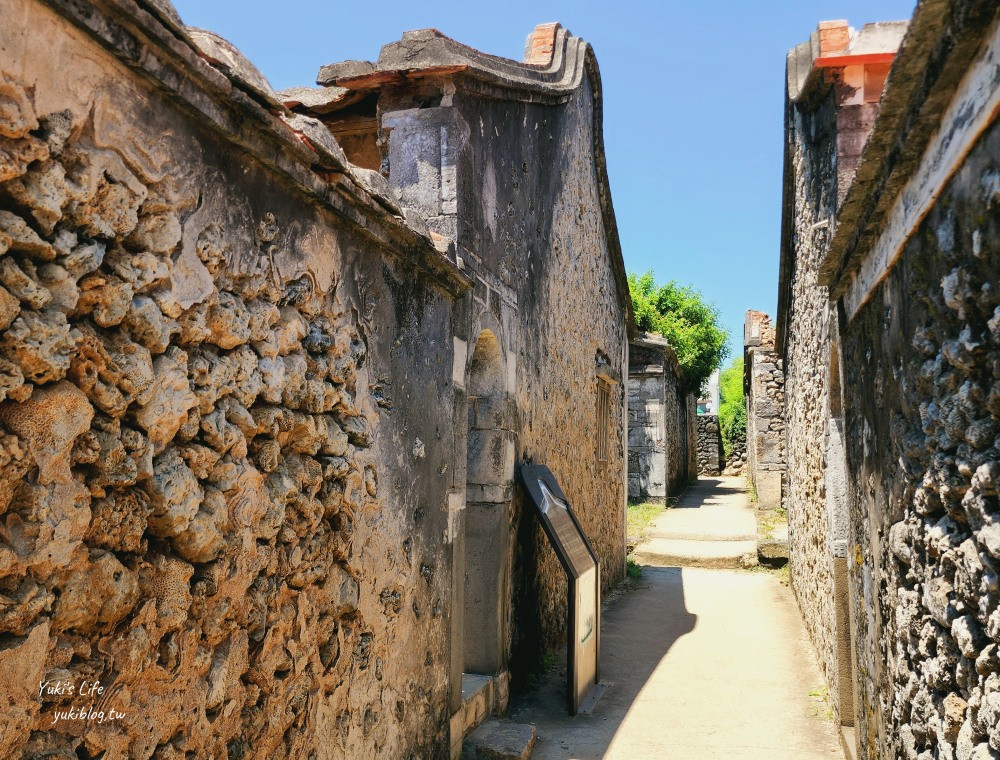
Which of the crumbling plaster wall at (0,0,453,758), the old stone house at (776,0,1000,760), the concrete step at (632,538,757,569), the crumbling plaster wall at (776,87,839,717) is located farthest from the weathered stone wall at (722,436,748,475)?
the crumbling plaster wall at (0,0,453,758)

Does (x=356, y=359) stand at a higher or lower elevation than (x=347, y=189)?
lower

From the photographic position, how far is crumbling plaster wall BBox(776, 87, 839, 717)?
4.93m

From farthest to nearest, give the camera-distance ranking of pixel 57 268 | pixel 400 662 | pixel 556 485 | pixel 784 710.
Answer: pixel 556 485
pixel 784 710
pixel 400 662
pixel 57 268

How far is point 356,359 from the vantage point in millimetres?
3016

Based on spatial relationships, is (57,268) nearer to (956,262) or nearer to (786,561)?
(956,262)

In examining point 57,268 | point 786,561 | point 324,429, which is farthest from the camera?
point 786,561

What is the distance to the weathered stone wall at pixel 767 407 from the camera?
1372 centimetres

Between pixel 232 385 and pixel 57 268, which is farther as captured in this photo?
pixel 232 385

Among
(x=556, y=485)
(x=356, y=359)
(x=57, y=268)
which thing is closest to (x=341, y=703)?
(x=356, y=359)

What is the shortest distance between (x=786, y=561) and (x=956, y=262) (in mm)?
8789

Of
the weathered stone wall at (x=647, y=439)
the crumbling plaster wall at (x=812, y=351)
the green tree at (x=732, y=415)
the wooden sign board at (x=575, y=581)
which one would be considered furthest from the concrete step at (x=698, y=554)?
the green tree at (x=732, y=415)

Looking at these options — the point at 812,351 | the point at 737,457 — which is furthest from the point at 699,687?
the point at 737,457

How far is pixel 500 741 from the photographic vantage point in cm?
427

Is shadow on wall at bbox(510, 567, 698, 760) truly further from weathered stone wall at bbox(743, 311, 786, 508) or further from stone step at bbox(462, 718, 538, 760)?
weathered stone wall at bbox(743, 311, 786, 508)
